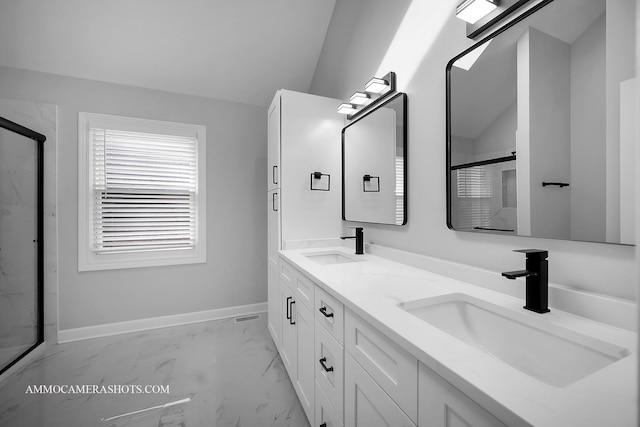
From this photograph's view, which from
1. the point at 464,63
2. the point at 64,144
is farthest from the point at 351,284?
the point at 64,144

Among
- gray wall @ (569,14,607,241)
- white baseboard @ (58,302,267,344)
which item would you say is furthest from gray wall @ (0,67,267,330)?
gray wall @ (569,14,607,241)

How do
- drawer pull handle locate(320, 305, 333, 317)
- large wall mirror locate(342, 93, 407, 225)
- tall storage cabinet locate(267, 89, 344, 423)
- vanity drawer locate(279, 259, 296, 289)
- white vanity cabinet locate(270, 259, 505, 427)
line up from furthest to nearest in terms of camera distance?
1. tall storage cabinet locate(267, 89, 344, 423)
2. vanity drawer locate(279, 259, 296, 289)
3. large wall mirror locate(342, 93, 407, 225)
4. drawer pull handle locate(320, 305, 333, 317)
5. white vanity cabinet locate(270, 259, 505, 427)

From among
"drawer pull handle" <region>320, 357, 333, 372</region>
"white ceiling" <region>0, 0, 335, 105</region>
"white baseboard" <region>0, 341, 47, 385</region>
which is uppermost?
A: "white ceiling" <region>0, 0, 335, 105</region>

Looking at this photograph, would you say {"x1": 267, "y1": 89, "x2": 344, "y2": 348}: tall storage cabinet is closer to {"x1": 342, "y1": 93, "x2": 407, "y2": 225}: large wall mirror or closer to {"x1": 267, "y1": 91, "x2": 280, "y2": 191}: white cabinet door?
{"x1": 267, "y1": 91, "x2": 280, "y2": 191}: white cabinet door

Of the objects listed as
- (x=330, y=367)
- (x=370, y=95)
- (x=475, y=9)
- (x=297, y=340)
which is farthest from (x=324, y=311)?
(x=370, y=95)

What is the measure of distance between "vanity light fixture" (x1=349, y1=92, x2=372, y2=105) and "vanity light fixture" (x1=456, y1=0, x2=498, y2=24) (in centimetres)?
86

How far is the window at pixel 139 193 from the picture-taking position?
2557 millimetres

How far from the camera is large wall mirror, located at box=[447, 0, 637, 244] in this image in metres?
0.80

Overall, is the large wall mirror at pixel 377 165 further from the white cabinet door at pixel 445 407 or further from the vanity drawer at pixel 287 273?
the white cabinet door at pixel 445 407

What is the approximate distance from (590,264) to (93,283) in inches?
136

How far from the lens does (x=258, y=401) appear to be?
1.72m

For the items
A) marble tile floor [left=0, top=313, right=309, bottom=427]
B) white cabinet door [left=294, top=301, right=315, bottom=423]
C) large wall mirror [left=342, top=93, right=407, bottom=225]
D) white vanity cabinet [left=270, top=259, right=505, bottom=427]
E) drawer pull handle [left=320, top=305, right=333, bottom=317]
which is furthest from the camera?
large wall mirror [left=342, top=93, right=407, bottom=225]

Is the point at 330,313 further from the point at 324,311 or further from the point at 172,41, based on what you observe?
the point at 172,41

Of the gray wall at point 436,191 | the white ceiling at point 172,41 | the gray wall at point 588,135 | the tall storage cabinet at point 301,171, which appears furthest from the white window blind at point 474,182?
the white ceiling at point 172,41
